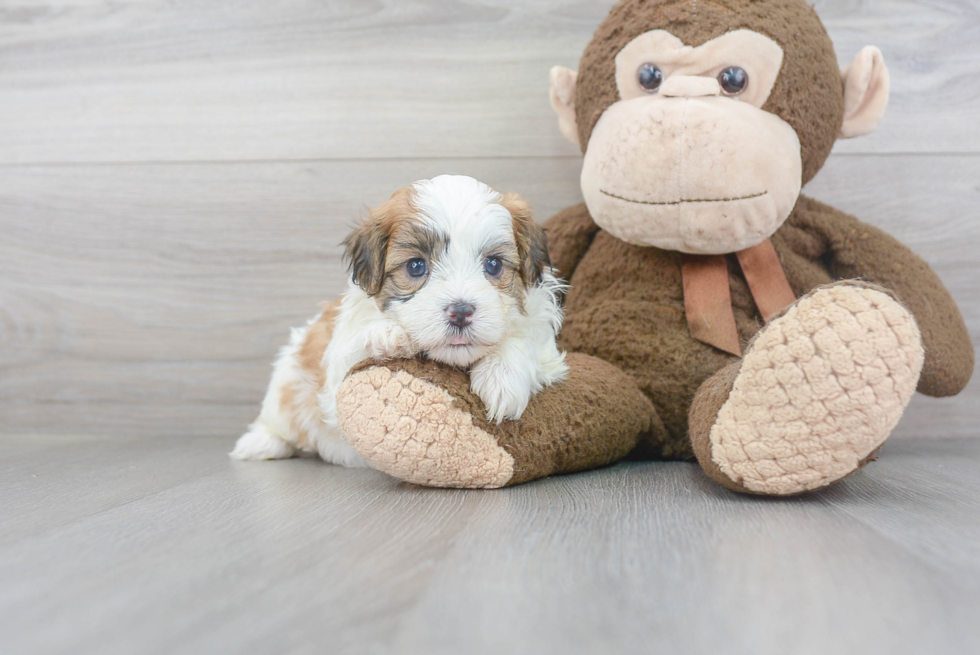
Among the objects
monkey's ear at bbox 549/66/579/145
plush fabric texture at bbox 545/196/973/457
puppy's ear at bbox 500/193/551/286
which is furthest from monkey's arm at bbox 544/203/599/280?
puppy's ear at bbox 500/193/551/286

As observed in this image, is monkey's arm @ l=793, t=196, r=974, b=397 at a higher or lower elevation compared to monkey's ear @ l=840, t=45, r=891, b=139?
lower

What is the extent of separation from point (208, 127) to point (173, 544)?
132 centimetres

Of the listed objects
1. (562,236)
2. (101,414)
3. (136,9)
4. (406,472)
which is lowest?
(101,414)

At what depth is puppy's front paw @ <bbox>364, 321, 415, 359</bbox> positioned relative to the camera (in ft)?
3.86

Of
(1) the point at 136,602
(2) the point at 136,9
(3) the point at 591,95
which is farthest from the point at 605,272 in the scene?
(2) the point at 136,9

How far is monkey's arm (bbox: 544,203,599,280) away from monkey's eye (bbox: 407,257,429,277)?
0.49 m

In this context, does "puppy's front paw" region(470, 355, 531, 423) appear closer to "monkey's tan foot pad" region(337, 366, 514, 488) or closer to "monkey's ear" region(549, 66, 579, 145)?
"monkey's tan foot pad" region(337, 366, 514, 488)

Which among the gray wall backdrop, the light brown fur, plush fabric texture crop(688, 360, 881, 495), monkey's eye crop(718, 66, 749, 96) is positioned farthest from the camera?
the gray wall backdrop

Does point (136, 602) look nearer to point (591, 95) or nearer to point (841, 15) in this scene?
point (591, 95)

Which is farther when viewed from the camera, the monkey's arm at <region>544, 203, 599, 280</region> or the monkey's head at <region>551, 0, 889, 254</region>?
the monkey's arm at <region>544, 203, 599, 280</region>

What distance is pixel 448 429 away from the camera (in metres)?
1.14

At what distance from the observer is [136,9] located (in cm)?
191

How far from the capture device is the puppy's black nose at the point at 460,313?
1.12 meters

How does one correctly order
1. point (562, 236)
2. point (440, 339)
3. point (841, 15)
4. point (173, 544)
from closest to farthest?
point (173, 544) < point (440, 339) < point (562, 236) < point (841, 15)
